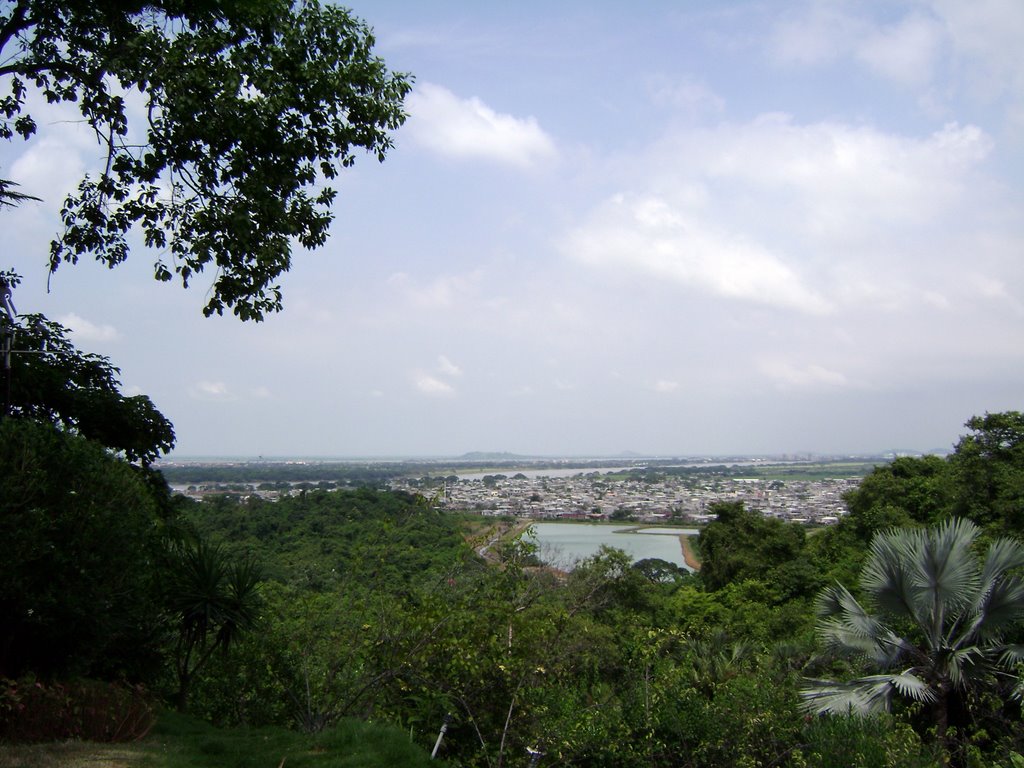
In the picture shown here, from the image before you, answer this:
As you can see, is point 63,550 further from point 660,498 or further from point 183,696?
point 660,498

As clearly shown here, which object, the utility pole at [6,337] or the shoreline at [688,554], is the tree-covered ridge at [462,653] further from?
the shoreline at [688,554]

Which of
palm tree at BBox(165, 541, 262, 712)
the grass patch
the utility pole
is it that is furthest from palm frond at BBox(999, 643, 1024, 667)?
the utility pole

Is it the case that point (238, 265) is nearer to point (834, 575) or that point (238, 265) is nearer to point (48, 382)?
point (48, 382)

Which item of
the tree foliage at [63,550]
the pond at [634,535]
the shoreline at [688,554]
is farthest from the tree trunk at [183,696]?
the shoreline at [688,554]

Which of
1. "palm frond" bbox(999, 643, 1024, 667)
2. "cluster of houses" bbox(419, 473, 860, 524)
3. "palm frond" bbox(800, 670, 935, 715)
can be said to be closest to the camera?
"palm frond" bbox(800, 670, 935, 715)

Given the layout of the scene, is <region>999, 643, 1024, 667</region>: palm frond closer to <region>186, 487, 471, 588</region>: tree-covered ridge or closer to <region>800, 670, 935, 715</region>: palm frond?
<region>800, 670, 935, 715</region>: palm frond

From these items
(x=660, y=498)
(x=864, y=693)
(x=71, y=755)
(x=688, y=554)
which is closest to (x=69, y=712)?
(x=71, y=755)

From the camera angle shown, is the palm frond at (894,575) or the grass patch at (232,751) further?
the palm frond at (894,575)
